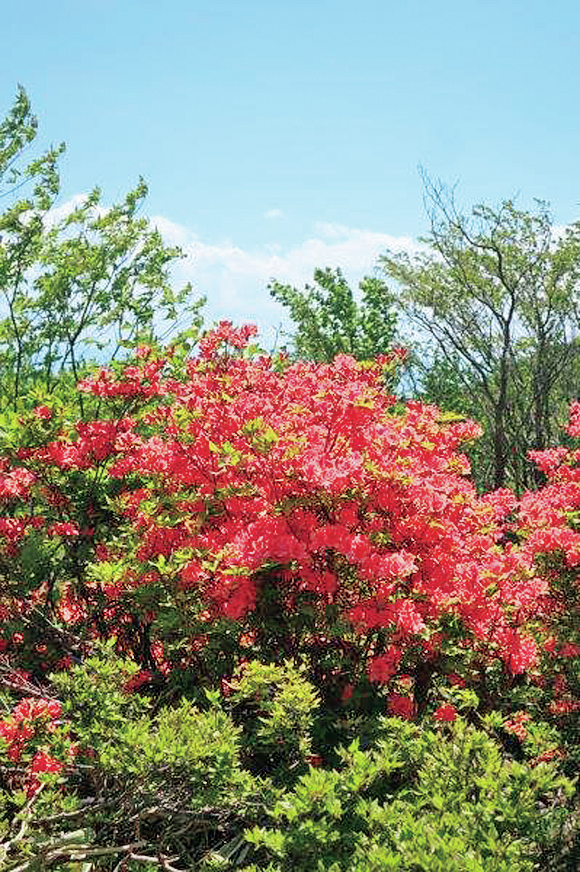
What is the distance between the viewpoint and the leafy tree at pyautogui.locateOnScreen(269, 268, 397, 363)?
25.2 metres

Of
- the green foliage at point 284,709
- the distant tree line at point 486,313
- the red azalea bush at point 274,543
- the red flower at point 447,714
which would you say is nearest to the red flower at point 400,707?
the red azalea bush at point 274,543

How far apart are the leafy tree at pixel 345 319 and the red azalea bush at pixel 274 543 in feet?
57.7

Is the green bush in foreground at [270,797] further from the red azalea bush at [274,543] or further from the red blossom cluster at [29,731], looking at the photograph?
the red azalea bush at [274,543]

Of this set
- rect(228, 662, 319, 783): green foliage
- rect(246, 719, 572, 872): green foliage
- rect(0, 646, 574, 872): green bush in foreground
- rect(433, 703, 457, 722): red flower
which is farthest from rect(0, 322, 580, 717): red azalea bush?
rect(246, 719, 572, 872): green foliage

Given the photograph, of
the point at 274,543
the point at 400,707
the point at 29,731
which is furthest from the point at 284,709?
the point at 29,731

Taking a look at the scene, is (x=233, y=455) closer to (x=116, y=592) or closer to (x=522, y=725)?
(x=116, y=592)

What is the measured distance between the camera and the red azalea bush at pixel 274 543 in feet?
17.8

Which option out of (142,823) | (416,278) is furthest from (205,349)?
(416,278)

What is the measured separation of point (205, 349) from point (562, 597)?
428 cm

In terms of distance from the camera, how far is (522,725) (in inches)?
261

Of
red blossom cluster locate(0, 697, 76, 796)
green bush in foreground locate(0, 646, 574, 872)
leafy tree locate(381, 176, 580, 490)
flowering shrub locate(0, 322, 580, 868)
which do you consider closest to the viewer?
green bush in foreground locate(0, 646, 574, 872)

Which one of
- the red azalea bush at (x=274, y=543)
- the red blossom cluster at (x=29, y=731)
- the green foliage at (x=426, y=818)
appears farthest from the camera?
the red azalea bush at (x=274, y=543)

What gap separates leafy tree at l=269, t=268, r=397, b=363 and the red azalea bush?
17586 millimetres

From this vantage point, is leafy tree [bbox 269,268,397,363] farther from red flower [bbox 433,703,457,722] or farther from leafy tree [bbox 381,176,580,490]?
red flower [bbox 433,703,457,722]
